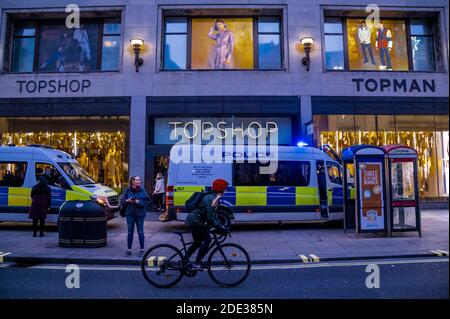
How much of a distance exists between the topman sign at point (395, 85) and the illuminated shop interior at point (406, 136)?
1242 millimetres

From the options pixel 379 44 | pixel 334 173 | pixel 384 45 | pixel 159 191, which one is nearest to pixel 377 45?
pixel 379 44

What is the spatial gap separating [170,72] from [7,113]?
7.84m

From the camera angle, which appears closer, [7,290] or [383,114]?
[7,290]

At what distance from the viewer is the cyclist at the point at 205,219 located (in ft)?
19.4

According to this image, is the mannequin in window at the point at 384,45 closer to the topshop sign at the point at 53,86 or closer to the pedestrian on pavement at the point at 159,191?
the pedestrian on pavement at the point at 159,191

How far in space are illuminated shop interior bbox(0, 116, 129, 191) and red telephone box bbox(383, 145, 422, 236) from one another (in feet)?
36.0

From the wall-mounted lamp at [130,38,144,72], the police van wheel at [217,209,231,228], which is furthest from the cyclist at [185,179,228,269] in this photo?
the wall-mounted lamp at [130,38,144,72]

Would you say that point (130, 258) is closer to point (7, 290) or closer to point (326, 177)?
point (7, 290)

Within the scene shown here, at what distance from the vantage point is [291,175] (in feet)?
40.4

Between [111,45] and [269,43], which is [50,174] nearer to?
[111,45]

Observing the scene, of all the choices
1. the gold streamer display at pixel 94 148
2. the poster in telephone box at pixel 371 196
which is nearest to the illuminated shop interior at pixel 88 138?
the gold streamer display at pixel 94 148

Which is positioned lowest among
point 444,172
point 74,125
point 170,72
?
point 444,172
